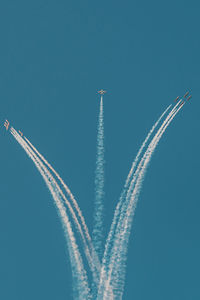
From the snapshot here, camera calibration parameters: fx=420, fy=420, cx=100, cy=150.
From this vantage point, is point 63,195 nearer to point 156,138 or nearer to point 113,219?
point 113,219

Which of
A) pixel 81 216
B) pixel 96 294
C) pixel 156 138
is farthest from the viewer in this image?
pixel 156 138

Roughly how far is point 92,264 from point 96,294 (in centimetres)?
201

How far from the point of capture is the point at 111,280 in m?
28.9

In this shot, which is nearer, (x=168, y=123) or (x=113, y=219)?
(x=113, y=219)

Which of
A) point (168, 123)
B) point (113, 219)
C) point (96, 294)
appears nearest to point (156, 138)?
point (168, 123)

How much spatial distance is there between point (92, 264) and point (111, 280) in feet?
5.59

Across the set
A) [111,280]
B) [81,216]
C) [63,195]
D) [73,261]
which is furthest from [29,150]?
[111,280]

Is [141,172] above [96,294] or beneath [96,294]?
above

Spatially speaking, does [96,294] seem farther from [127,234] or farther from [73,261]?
[127,234]

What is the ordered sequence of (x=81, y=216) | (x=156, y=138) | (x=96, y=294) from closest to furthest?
(x=96, y=294)
(x=81, y=216)
(x=156, y=138)

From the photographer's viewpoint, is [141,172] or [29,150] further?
[29,150]

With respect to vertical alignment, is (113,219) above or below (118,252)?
above

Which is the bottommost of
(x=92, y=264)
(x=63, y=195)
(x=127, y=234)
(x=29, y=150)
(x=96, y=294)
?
(x=96, y=294)

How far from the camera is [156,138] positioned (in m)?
33.1
